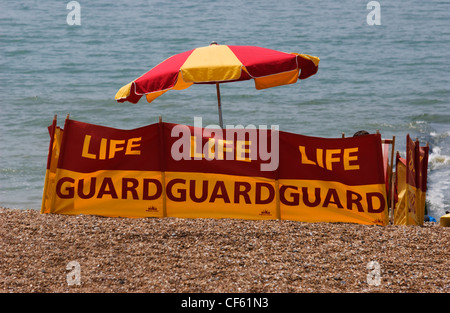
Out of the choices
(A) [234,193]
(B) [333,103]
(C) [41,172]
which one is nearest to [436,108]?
(B) [333,103]

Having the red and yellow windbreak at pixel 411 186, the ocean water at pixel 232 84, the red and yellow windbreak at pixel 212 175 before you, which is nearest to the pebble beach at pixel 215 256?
the red and yellow windbreak at pixel 212 175

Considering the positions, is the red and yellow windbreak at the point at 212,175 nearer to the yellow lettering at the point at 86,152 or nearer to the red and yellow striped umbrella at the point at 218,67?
the yellow lettering at the point at 86,152

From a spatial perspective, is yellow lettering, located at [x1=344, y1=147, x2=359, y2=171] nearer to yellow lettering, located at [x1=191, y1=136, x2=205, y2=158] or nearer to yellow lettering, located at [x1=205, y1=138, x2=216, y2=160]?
yellow lettering, located at [x1=205, y1=138, x2=216, y2=160]

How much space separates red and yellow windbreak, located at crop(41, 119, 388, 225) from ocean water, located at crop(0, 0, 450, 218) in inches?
202

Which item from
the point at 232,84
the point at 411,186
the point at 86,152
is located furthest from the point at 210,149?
the point at 232,84

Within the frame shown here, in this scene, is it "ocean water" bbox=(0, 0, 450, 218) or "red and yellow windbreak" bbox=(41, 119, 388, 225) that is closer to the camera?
"red and yellow windbreak" bbox=(41, 119, 388, 225)

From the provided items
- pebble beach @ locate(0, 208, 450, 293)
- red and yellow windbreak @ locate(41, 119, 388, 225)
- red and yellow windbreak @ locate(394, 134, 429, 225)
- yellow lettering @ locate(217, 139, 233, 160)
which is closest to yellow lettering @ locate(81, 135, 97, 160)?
red and yellow windbreak @ locate(41, 119, 388, 225)

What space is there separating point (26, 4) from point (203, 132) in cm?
4128

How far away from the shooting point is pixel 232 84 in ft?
91.8

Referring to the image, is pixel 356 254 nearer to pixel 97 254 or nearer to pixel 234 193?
pixel 234 193

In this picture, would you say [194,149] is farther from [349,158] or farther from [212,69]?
[349,158]

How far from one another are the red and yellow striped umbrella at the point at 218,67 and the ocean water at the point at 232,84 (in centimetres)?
573

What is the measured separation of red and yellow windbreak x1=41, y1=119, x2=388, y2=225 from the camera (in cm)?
838
